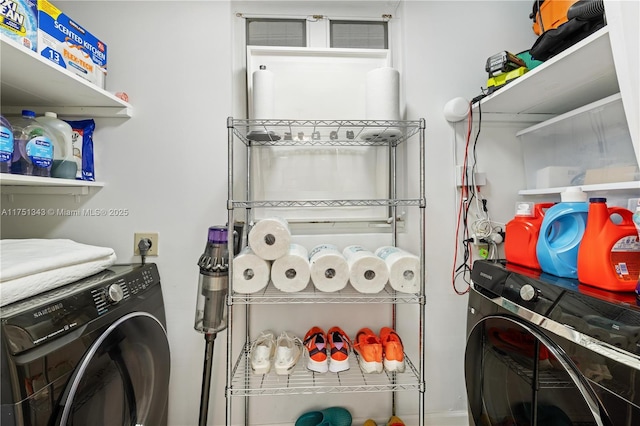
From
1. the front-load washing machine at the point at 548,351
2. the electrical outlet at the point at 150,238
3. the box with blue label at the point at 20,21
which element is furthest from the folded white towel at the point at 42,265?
the front-load washing machine at the point at 548,351

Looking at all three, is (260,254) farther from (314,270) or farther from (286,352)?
(286,352)

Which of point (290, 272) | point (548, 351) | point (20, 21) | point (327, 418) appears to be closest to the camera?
point (548, 351)

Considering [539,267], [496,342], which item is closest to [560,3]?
[539,267]

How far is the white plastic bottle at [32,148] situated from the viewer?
1038 mm

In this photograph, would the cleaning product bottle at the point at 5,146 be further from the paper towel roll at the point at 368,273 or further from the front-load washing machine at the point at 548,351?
the front-load washing machine at the point at 548,351

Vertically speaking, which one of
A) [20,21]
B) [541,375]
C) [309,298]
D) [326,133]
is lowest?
[541,375]

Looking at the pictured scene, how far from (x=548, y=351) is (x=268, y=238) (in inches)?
35.2

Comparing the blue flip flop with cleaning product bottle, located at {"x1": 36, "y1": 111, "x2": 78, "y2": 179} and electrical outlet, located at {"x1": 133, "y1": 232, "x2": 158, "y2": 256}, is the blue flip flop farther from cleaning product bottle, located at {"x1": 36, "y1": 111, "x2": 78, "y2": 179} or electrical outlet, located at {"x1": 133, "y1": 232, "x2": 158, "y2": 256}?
cleaning product bottle, located at {"x1": 36, "y1": 111, "x2": 78, "y2": 179}

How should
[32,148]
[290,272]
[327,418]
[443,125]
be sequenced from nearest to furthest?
[32,148], [290,272], [327,418], [443,125]

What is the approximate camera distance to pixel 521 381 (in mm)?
915

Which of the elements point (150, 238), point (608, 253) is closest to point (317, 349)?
point (150, 238)

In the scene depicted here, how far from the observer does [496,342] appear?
39.4 inches

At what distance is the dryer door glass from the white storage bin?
0.69 m

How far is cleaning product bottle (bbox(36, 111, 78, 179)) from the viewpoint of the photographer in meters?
1.20
